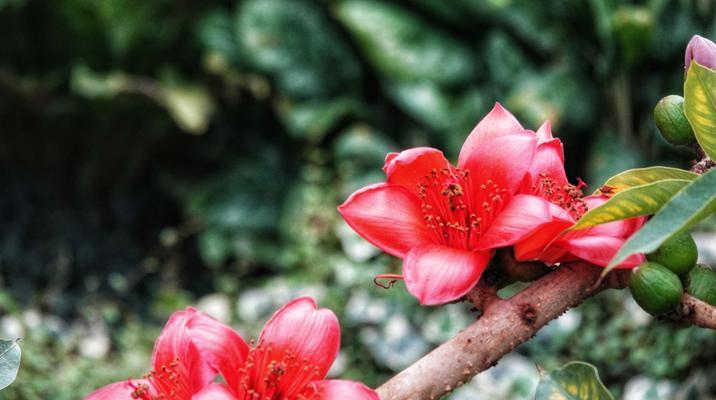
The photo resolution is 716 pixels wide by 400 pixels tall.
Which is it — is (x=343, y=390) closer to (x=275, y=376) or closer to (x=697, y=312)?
(x=275, y=376)

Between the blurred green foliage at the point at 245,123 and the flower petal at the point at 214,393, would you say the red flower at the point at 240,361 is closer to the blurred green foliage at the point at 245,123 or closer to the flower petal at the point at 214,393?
the flower petal at the point at 214,393

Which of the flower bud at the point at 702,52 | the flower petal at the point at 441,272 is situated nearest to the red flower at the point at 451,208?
the flower petal at the point at 441,272

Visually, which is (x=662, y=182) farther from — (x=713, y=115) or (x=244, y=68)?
(x=244, y=68)

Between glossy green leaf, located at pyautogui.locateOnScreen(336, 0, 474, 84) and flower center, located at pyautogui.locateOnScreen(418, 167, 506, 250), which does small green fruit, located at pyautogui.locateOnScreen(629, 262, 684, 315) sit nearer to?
flower center, located at pyautogui.locateOnScreen(418, 167, 506, 250)

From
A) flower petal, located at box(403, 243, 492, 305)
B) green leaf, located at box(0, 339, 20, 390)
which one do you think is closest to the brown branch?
flower petal, located at box(403, 243, 492, 305)

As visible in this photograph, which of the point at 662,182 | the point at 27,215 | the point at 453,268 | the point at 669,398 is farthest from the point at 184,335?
the point at 27,215
